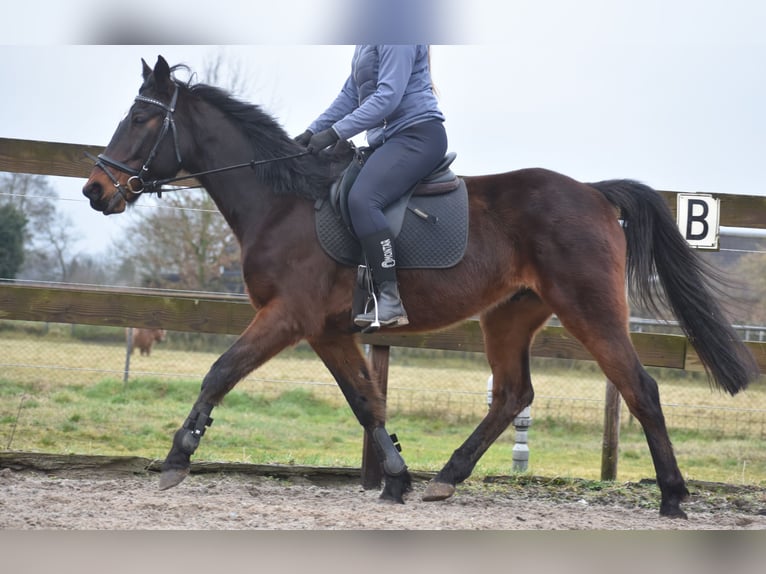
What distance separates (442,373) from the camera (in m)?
14.0

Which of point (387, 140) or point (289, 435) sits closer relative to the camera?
point (387, 140)

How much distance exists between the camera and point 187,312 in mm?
5379

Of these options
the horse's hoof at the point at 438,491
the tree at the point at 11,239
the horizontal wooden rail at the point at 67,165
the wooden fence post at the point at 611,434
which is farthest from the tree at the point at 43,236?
the wooden fence post at the point at 611,434

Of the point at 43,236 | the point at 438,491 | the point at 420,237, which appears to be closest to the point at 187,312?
the point at 420,237

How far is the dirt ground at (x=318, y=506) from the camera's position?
3744 millimetres

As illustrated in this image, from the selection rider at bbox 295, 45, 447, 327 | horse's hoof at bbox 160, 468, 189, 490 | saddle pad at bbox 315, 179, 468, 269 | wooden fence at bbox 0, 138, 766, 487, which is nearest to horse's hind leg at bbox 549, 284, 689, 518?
saddle pad at bbox 315, 179, 468, 269

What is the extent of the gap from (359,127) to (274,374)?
9.84m

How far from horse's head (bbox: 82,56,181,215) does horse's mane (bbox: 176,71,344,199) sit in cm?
20

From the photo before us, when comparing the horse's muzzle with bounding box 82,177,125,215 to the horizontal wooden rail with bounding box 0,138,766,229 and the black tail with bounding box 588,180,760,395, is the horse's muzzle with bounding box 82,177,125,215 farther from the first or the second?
the black tail with bounding box 588,180,760,395

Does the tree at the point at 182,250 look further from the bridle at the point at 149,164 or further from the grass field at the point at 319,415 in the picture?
the bridle at the point at 149,164

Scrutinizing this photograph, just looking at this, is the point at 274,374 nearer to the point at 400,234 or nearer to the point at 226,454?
the point at 226,454

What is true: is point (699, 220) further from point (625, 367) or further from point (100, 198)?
point (100, 198)

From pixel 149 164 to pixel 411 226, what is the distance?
156cm

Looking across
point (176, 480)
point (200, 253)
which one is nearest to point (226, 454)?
point (176, 480)
